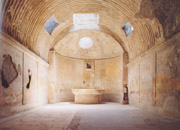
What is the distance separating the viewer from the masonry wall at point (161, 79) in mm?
5625

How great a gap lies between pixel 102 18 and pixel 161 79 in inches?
276

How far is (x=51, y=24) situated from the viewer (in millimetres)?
12008

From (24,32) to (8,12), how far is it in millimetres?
1915

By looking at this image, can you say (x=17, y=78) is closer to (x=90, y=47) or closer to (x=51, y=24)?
(x=51, y=24)

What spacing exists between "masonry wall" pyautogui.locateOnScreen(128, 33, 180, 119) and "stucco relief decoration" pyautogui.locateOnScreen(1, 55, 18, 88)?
649cm

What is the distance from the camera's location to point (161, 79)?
22.4ft

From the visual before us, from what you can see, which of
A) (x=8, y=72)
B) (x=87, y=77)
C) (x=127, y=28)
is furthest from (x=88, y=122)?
(x=87, y=77)

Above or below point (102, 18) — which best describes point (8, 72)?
below

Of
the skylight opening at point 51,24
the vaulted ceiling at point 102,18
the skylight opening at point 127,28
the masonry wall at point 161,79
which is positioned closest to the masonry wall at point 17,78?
the vaulted ceiling at point 102,18

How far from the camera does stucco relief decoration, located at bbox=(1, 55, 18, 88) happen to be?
579 cm

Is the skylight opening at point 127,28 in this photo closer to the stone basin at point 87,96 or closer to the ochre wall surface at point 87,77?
the ochre wall surface at point 87,77

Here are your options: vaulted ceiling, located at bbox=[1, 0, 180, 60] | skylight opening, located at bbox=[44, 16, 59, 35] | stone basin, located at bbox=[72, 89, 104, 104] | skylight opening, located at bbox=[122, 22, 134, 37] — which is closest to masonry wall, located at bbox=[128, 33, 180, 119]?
vaulted ceiling, located at bbox=[1, 0, 180, 60]

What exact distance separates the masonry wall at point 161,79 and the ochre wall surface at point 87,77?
408 cm

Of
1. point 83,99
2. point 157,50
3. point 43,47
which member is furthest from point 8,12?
point 83,99
